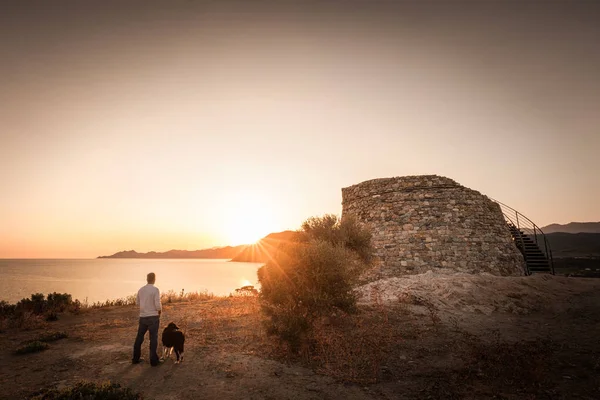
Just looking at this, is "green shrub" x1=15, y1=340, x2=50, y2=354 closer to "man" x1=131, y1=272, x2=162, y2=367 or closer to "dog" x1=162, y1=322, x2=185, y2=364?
"man" x1=131, y1=272, x2=162, y2=367

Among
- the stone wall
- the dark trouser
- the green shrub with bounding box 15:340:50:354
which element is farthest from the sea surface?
the stone wall

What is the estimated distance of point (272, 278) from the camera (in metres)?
9.80

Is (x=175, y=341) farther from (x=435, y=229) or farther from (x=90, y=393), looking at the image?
(x=435, y=229)

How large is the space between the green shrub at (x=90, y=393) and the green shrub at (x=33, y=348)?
155 inches

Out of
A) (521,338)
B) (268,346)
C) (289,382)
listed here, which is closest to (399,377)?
(289,382)

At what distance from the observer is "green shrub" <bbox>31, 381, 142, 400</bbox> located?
5070mm

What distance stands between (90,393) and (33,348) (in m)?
4.99

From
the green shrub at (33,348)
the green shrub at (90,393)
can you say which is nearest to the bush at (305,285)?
the green shrub at (90,393)

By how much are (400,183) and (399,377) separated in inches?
571

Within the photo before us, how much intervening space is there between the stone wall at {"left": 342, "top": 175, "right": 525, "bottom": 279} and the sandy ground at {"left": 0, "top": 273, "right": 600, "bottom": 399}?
12.4ft

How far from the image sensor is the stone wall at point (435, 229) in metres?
16.6

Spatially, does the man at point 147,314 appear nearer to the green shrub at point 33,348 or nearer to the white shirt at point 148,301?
the white shirt at point 148,301

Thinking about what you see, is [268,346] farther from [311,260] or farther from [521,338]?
[521,338]

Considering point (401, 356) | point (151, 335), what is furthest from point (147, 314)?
point (401, 356)
